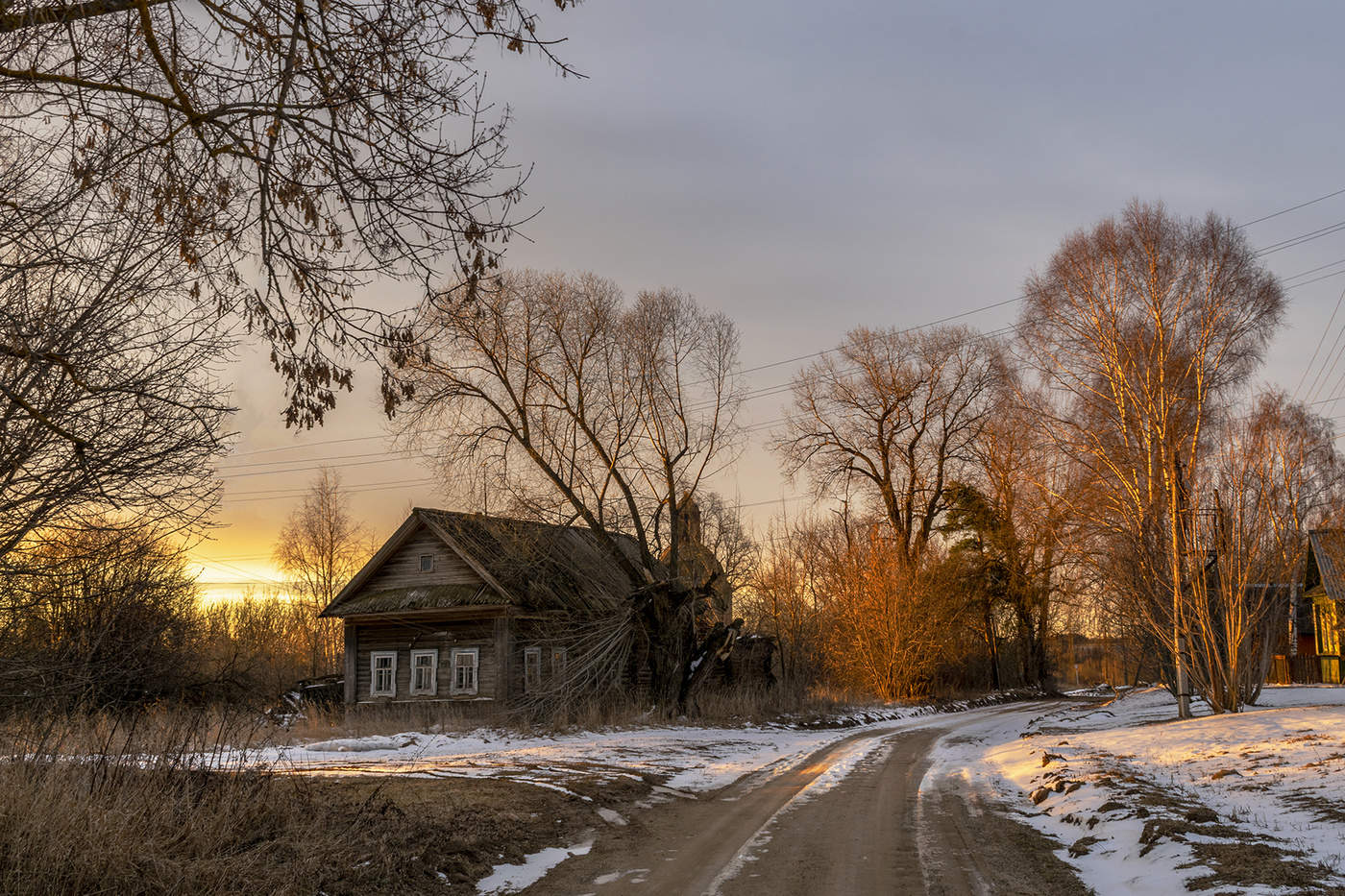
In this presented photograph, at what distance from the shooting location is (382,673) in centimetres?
3134

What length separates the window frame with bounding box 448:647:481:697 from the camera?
29.7 m

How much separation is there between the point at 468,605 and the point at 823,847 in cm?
2052

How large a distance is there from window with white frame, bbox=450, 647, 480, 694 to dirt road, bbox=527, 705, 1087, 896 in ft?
56.3

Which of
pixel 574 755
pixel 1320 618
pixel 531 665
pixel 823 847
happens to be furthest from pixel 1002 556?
pixel 823 847

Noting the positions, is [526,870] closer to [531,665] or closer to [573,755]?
[573,755]

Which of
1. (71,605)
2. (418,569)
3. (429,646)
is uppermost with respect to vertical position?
(418,569)

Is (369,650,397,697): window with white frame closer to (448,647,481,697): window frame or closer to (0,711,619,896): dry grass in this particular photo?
(448,647,481,697): window frame

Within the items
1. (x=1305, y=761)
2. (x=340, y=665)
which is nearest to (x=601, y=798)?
(x=1305, y=761)

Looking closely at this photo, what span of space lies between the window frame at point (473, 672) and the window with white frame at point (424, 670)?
58 cm

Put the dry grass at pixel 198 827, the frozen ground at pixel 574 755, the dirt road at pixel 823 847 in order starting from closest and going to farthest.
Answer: the dry grass at pixel 198 827 → the dirt road at pixel 823 847 → the frozen ground at pixel 574 755

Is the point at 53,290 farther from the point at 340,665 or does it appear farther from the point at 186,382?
the point at 340,665

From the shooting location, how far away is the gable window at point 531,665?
28609 millimetres

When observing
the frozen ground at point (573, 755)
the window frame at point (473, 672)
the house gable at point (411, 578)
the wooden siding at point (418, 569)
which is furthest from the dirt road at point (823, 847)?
the wooden siding at point (418, 569)

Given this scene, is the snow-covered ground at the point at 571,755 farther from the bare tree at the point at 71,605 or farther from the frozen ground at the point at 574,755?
the bare tree at the point at 71,605
